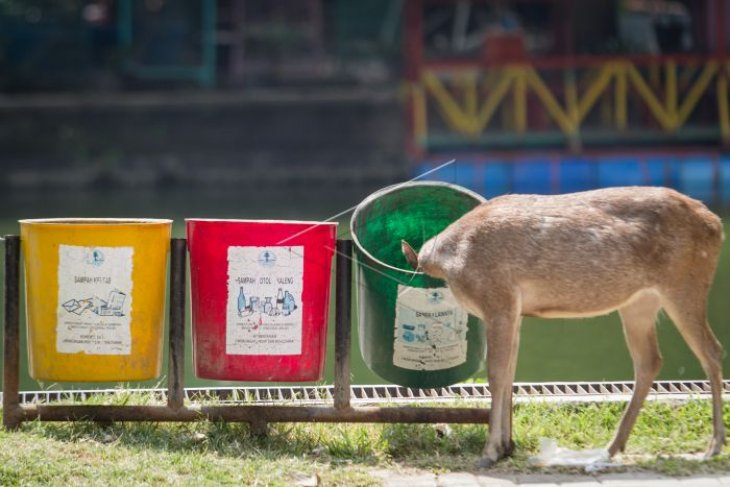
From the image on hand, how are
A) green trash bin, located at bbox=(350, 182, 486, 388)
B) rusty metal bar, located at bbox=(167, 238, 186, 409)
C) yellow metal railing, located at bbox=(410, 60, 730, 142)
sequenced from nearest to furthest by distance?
rusty metal bar, located at bbox=(167, 238, 186, 409)
green trash bin, located at bbox=(350, 182, 486, 388)
yellow metal railing, located at bbox=(410, 60, 730, 142)

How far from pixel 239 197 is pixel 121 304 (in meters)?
16.1

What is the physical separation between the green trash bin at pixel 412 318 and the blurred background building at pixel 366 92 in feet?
42.0

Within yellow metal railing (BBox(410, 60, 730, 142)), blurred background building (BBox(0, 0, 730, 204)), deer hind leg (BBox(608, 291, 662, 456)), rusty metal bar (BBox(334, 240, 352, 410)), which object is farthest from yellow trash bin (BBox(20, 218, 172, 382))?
yellow metal railing (BBox(410, 60, 730, 142))

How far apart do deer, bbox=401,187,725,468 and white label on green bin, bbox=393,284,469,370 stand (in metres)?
0.44

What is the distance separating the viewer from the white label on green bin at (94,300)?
5156 millimetres

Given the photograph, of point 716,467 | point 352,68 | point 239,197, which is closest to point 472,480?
point 716,467

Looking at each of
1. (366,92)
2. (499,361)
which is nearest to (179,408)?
(499,361)

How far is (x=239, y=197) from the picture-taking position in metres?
21.2

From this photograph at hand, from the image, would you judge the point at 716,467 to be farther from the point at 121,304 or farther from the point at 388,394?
the point at 121,304

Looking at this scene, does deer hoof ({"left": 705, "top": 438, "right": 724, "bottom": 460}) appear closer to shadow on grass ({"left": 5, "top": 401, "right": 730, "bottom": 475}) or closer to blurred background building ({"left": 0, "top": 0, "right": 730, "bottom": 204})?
shadow on grass ({"left": 5, "top": 401, "right": 730, "bottom": 475})

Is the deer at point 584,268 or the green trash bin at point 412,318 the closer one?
the deer at point 584,268

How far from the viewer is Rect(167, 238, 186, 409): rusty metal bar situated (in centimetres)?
523

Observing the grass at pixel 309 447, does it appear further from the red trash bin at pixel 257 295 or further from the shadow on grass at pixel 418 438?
the red trash bin at pixel 257 295

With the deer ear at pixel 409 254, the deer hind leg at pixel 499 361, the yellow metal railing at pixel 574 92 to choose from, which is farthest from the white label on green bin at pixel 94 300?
the yellow metal railing at pixel 574 92
